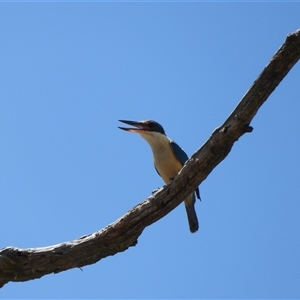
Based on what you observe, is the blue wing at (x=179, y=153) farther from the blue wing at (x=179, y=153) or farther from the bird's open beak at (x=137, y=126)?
the bird's open beak at (x=137, y=126)

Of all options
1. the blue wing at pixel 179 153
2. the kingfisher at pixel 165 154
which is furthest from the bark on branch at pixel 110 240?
the blue wing at pixel 179 153

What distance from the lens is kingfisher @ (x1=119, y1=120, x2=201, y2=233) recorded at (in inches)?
347

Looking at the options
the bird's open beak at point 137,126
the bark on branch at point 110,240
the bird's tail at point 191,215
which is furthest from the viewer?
the bird's open beak at point 137,126

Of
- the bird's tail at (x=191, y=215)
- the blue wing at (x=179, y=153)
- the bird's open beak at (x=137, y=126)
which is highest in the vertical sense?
the bird's open beak at (x=137, y=126)

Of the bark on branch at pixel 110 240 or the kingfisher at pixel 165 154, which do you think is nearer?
the bark on branch at pixel 110 240

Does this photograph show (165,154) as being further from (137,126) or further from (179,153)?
(137,126)

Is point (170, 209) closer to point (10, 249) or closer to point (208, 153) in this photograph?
point (208, 153)

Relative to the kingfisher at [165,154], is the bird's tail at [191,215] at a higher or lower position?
lower

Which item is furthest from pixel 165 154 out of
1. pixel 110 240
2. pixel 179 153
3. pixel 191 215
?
pixel 110 240

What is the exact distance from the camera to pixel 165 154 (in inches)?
348

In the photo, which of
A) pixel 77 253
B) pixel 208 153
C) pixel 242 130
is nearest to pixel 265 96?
pixel 242 130

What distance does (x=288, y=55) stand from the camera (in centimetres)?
528

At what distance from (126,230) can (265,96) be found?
7.17 ft

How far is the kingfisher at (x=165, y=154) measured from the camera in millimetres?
8812
